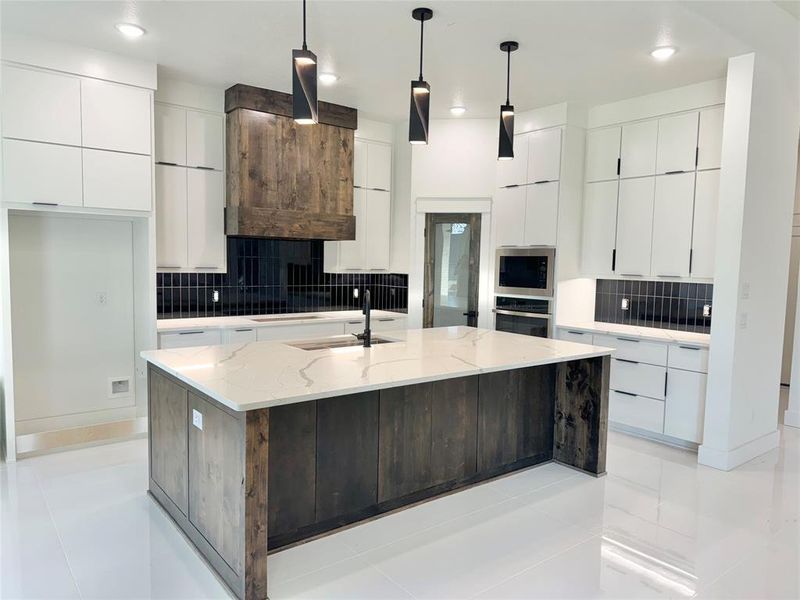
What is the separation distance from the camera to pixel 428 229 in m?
5.61

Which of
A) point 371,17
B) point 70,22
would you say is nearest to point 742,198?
point 371,17

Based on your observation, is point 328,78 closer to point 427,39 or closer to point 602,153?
point 427,39

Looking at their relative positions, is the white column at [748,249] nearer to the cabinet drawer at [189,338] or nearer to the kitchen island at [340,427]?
the kitchen island at [340,427]

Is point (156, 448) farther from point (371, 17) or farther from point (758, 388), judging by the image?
point (758, 388)

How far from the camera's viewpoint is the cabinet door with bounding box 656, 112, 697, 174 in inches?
170

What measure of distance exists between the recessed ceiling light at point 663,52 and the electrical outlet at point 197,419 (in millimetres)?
3603

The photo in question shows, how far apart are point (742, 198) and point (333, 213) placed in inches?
129

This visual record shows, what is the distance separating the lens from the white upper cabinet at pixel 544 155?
16.1 ft

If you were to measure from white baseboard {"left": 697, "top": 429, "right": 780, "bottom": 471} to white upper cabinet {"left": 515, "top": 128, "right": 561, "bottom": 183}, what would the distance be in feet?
8.35

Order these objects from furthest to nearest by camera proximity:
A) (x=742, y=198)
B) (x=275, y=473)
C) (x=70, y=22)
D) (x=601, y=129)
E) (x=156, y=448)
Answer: (x=601, y=129), (x=742, y=198), (x=70, y=22), (x=156, y=448), (x=275, y=473)

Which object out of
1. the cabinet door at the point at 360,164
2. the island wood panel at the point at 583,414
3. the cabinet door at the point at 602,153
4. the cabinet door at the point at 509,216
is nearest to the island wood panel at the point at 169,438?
the island wood panel at the point at 583,414

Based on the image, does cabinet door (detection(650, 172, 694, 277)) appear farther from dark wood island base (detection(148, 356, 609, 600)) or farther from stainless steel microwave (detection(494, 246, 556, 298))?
dark wood island base (detection(148, 356, 609, 600))

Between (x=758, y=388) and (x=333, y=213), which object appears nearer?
(x=758, y=388)

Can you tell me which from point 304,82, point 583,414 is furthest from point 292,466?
point 583,414
